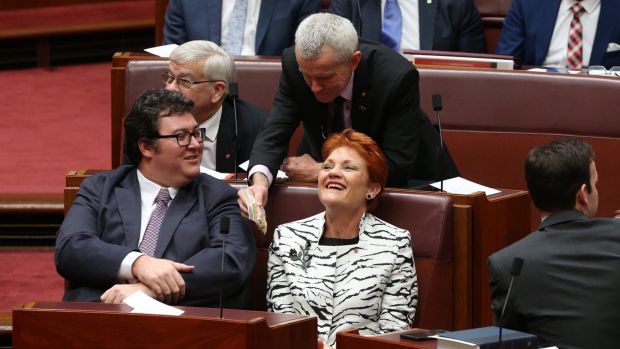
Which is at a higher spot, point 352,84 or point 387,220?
point 352,84

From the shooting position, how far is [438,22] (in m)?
2.18

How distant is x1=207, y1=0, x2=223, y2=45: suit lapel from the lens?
7.02ft

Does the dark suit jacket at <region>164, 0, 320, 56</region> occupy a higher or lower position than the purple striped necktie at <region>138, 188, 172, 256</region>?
higher

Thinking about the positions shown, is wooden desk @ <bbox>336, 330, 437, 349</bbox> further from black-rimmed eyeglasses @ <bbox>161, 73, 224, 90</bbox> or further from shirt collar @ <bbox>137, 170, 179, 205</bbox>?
black-rimmed eyeglasses @ <bbox>161, 73, 224, 90</bbox>

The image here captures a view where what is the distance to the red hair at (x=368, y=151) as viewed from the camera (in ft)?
4.61

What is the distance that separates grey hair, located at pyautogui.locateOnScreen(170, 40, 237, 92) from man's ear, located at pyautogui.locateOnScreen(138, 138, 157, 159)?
29 centimetres

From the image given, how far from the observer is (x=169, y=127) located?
146cm

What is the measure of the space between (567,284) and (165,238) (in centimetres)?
47

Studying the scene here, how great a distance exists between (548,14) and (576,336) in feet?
3.48

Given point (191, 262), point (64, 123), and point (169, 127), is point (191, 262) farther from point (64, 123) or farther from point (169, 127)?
point (64, 123)

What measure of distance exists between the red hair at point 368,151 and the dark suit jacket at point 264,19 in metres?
0.75

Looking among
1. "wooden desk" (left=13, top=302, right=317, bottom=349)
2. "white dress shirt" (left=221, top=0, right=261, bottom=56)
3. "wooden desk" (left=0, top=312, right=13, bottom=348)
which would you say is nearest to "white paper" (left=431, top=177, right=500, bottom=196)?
"wooden desk" (left=13, top=302, right=317, bottom=349)

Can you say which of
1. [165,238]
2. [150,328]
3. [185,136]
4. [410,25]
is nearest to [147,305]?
[150,328]

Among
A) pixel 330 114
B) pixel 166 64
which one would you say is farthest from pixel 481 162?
pixel 166 64
